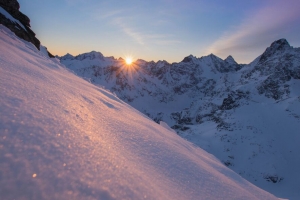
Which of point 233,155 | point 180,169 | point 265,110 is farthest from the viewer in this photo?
point 265,110

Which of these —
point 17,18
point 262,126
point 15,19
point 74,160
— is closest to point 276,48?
point 262,126

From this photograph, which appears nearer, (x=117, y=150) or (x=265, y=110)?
(x=117, y=150)

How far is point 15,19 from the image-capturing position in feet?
48.0

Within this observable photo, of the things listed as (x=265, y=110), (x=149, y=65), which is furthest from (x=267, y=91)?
(x=149, y=65)

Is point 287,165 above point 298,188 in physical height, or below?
above

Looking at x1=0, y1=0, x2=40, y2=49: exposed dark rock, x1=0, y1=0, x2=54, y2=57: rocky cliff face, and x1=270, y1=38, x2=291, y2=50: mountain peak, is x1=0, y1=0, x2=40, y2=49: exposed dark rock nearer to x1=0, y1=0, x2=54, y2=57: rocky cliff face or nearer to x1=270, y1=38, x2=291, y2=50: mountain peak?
x1=0, y1=0, x2=54, y2=57: rocky cliff face

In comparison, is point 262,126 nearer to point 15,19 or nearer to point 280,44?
point 15,19

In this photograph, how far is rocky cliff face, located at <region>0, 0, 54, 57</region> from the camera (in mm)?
12388

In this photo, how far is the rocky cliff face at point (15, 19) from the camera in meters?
12.4

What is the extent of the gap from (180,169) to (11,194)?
1.99 meters

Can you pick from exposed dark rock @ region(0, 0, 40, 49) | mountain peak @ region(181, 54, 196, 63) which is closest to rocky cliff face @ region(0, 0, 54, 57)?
exposed dark rock @ region(0, 0, 40, 49)

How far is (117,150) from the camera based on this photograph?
92.3 inches

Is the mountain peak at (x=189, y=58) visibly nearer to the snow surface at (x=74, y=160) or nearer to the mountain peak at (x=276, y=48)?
the mountain peak at (x=276, y=48)

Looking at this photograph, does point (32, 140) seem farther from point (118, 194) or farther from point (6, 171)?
point (118, 194)
